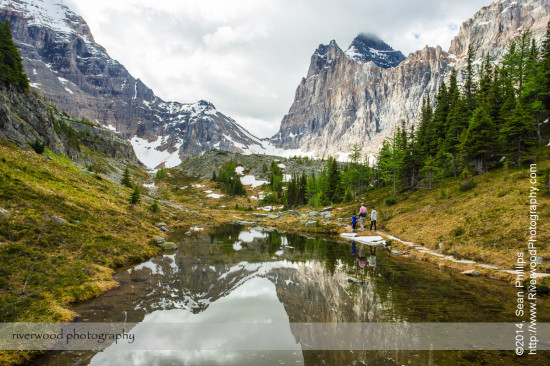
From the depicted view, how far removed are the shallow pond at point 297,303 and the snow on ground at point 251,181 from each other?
435ft

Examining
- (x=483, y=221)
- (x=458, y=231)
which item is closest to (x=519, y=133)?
(x=483, y=221)

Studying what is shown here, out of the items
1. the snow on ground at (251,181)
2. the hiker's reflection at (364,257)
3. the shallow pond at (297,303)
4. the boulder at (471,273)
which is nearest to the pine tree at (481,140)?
the hiker's reflection at (364,257)

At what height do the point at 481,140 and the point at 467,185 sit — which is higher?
the point at 481,140

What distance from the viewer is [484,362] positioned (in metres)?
7.02

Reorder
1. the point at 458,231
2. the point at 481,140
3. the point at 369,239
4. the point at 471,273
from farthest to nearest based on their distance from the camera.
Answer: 1. the point at 481,140
2. the point at 369,239
3. the point at 458,231
4. the point at 471,273

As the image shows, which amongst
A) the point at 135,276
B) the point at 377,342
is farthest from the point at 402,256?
the point at 135,276

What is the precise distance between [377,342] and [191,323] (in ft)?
23.8

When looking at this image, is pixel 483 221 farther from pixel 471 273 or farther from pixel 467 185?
pixel 467 185

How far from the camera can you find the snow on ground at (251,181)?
503 ft

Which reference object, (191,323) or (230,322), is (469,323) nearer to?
(230,322)

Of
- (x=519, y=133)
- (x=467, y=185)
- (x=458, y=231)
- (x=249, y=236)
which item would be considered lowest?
(x=249, y=236)

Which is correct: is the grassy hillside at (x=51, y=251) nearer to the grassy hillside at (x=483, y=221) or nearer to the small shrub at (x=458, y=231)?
the grassy hillside at (x=483, y=221)

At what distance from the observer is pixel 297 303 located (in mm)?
12602

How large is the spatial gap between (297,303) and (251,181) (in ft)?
480
